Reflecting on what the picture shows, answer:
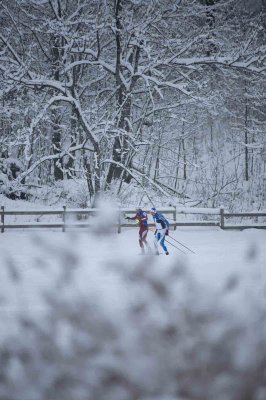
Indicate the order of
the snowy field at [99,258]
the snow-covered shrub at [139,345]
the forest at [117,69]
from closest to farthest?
the snow-covered shrub at [139,345]
the snowy field at [99,258]
the forest at [117,69]

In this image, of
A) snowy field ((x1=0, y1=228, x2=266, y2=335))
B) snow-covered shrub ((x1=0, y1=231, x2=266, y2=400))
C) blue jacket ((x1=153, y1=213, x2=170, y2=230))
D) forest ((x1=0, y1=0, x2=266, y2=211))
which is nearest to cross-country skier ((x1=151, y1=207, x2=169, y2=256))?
blue jacket ((x1=153, y1=213, x2=170, y2=230))

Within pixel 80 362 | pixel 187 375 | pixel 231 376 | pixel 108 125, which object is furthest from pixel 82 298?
pixel 108 125

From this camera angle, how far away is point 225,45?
19.8 metres

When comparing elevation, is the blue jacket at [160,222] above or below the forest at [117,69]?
below

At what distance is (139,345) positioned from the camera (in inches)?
61.9

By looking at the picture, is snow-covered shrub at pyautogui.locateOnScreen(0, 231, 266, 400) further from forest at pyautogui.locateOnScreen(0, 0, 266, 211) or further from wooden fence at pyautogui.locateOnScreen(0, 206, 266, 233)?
forest at pyautogui.locateOnScreen(0, 0, 266, 211)

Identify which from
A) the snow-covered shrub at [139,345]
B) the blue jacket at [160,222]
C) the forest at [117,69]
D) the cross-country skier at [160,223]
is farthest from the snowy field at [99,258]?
the forest at [117,69]

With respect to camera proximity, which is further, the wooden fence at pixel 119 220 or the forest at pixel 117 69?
the forest at pixel 117 69

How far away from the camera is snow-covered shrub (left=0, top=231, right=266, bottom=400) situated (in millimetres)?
1418

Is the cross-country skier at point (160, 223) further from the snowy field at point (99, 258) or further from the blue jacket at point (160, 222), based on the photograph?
the snowy field at point (99, 258)

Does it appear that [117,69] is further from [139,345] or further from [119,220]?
[139,345]

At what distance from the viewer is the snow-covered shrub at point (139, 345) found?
142cm

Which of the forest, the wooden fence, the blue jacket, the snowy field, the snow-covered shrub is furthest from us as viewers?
the forest

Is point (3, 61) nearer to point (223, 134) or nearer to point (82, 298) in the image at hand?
point (82, 298)
